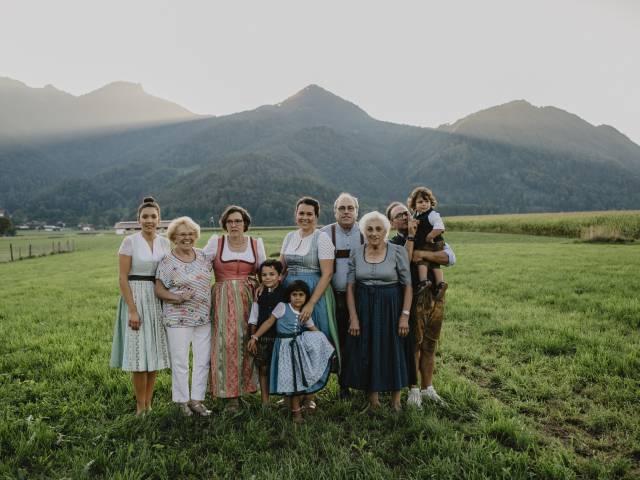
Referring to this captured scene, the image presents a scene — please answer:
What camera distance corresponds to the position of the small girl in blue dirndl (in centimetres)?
413

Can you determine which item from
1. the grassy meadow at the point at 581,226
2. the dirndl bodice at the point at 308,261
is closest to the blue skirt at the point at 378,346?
the dirndl bodice at the point at 308,261

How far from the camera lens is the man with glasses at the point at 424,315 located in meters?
4.54

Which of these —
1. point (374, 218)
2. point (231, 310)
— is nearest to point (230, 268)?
point (231, 310)

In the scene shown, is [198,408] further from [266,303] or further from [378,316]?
[378,316]

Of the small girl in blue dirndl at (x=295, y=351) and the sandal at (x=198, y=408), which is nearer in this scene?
the small girl in blue dirndl at (x=295, y=351)

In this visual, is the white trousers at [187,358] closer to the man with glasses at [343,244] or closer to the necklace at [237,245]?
the necklace at [237,245]

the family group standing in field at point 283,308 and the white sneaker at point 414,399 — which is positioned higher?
the family group standing in field at point 283,308

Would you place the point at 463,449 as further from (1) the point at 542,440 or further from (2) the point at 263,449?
(2) the point at 263,449

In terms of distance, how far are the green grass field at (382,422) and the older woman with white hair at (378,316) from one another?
1.45 feet

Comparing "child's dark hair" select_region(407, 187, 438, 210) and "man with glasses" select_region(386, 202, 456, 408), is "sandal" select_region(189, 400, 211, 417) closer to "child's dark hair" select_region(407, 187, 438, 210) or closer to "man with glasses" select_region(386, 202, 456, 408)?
"man with glasses" select_region(386, 202, 456, 408)

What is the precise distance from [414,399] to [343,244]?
6.79 feet

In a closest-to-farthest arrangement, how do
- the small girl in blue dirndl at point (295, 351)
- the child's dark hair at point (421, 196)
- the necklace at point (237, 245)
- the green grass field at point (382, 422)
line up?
the green grass field at point (382, 422), the small girl in blue dirndl at point (295, 351), the necklace at point (237, 245), the child's dark hair at point (421, 196)

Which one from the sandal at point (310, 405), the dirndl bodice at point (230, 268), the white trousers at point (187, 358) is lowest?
the sandal at point (310, 405)

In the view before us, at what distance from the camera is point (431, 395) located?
15.3 ft
